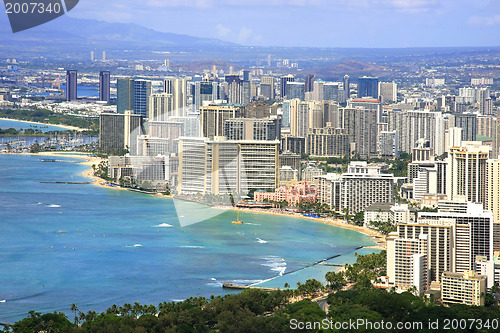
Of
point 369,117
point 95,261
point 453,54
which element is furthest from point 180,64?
point 95,261

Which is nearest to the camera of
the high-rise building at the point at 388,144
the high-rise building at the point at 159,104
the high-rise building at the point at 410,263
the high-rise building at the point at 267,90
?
the high-rise building at the point at 410,263

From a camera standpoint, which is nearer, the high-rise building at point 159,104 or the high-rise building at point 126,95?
the high-rise building at point 159,104

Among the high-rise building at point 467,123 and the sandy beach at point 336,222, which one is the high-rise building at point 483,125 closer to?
the high-rise building at point 467,123

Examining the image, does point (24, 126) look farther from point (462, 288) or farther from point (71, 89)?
point (462, 288)

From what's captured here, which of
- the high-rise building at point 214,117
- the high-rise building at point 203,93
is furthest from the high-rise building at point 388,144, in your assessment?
the high-rise building at point 203,93

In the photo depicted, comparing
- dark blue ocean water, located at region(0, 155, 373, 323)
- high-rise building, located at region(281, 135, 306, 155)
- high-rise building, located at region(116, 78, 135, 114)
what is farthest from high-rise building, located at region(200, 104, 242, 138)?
high-rise building, located at region(116, 78, 135, 114)
